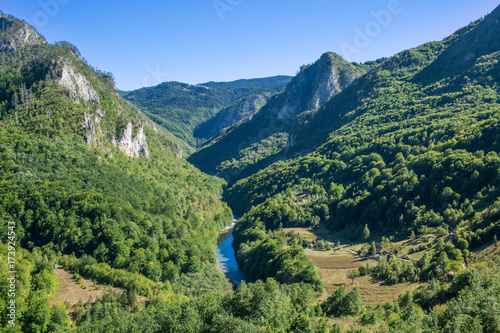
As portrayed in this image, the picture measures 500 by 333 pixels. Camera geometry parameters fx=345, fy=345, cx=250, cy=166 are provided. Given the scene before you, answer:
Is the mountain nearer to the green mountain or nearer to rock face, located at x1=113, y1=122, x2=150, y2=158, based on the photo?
rock face, located at x1=113, y1=122, x2=150, y2=158

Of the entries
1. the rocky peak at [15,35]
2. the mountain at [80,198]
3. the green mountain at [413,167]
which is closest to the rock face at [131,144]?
the mountain at [80,198]

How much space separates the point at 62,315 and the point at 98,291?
1407cm

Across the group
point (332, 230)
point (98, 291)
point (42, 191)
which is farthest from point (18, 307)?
point (332, 230)

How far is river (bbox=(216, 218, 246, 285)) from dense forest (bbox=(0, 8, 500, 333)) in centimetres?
389

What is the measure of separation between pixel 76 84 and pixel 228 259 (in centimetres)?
10027

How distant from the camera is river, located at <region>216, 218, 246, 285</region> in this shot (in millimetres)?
99975

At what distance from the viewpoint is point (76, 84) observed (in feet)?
487

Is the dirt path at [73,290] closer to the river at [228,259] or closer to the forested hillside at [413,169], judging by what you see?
the river at [228,259]

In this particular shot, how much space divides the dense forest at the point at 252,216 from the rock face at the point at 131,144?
1.07 metres

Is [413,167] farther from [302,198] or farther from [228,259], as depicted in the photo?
[228,259]

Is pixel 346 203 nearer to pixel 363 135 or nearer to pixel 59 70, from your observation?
pixel 363 135

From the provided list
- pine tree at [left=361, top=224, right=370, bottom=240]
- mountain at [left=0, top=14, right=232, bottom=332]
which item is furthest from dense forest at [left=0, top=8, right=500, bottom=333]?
pine tree at [left=361, top=224, right=370, bottom=240]

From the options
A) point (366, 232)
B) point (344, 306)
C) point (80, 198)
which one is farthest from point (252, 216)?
point (344, 306)

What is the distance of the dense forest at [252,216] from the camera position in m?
52.2
